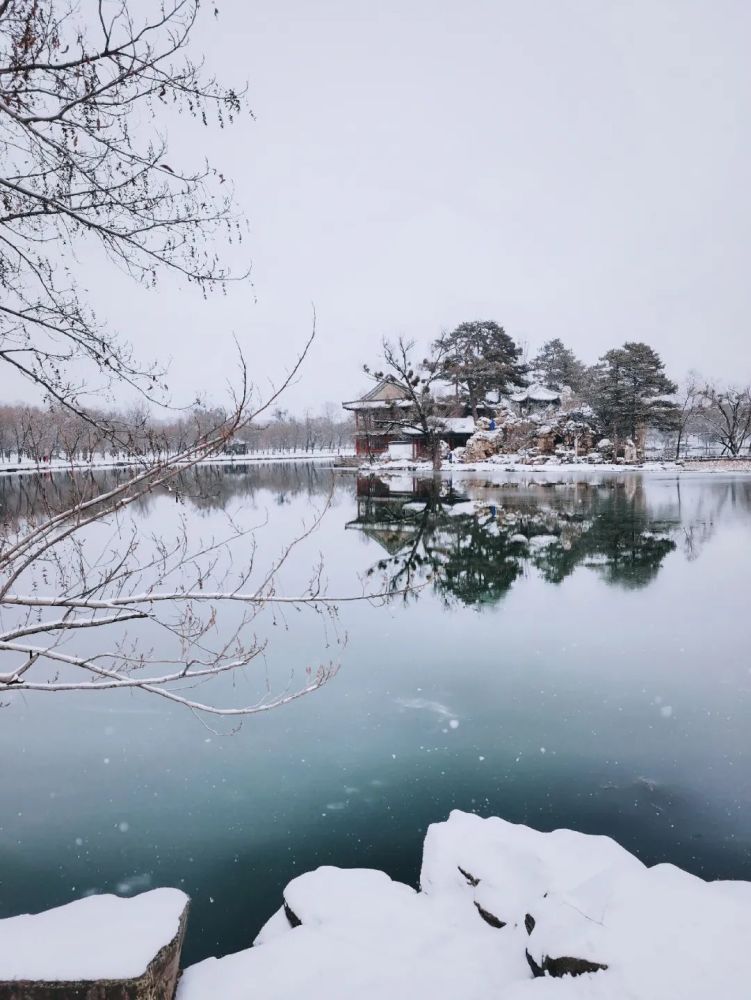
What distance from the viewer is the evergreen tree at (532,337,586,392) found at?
82812 mm

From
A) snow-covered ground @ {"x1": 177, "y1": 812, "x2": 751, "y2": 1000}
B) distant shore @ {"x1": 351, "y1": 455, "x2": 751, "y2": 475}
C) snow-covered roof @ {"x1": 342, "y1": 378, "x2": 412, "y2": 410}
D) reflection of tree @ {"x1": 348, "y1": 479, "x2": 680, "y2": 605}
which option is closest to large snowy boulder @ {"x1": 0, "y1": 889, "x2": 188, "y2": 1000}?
snow-covered ground @ {"x1": 177, "y1": 812, "x2": 751, "y2": 1000}

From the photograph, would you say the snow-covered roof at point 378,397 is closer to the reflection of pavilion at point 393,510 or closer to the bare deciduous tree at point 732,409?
the reflection of pavilion at point 393,510

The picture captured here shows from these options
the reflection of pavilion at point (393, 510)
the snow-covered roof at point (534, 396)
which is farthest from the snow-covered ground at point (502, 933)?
the snow-covered roof at point (534, 396)

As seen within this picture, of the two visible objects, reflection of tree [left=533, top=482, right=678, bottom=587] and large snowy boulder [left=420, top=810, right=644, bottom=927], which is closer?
large snowy boulder [left=420, top=810, right=644, bottom=927]

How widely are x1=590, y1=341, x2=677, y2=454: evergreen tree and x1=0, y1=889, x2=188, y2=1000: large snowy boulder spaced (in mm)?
54020

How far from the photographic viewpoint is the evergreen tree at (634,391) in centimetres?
5153

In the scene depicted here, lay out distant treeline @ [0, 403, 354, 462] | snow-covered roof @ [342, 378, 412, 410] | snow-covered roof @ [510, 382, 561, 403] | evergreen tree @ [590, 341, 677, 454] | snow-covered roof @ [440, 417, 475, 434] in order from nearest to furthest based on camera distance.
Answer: distant treeline @ [0, 403, 354, 462]
evergreen tree @ [590, 341, 677, 454]
snow-covered roof @ [440, 417, 475, 434]
snow-covered roof @ [342, 378, 412, 410]
snow-covered roof @ [510, 382, 561, 403]

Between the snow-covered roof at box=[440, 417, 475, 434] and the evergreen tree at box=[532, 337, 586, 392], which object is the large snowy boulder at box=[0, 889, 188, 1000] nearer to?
the snow-covered roof at box=[440, 417, 475, 434]

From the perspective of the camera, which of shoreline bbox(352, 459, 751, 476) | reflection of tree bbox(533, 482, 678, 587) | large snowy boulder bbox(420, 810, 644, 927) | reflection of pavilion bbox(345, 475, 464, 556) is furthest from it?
shoreline bbox(352, 459, 751, 476)

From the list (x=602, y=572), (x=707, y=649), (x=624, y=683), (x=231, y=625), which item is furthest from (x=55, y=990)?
(x=602, y=572)

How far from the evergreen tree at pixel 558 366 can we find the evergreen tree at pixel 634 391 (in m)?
27.8

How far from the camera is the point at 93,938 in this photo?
364 centimetres

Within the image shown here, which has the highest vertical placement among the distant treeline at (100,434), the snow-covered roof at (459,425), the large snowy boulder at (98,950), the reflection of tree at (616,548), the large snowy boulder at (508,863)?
the snow-covered roof at (459,425)

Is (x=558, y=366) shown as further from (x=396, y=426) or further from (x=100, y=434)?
(x=100, y=434)
